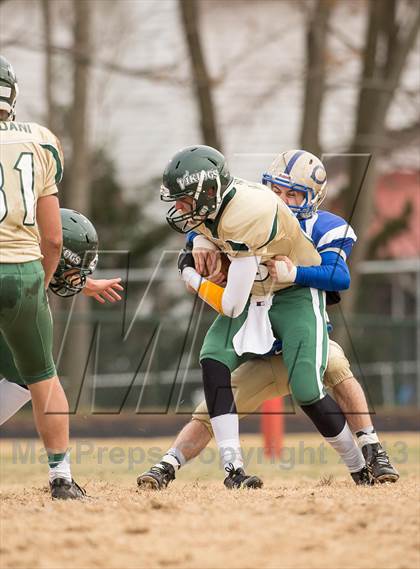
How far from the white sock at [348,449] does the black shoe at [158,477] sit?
0.98m

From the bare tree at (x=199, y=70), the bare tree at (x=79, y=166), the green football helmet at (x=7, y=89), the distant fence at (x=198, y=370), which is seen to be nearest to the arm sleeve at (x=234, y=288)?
the green football helmet at (x=7, y=89)

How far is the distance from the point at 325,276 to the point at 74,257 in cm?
150

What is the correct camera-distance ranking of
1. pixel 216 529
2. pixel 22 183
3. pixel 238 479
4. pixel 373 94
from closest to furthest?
pixel 216 529 < pixel 22 183 < pixel 238 479 < pixel 373 94

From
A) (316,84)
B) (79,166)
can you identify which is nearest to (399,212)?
(316,84)

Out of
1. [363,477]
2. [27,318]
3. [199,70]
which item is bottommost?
[363,477]

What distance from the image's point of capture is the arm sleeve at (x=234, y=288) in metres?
6.64

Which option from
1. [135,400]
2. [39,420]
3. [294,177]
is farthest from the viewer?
[135,400]

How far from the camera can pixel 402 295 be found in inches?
894

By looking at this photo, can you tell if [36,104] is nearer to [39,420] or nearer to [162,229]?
[162,229]

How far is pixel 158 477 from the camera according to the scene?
23.3 ft

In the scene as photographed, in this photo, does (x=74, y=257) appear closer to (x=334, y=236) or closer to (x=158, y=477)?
(x=158, y=477)

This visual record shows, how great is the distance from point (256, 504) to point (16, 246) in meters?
1.77

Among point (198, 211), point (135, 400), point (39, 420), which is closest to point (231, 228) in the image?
point (198, 211)

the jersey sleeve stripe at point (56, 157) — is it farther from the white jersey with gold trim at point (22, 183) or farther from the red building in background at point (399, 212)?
the red building in background at point (399, 212)
